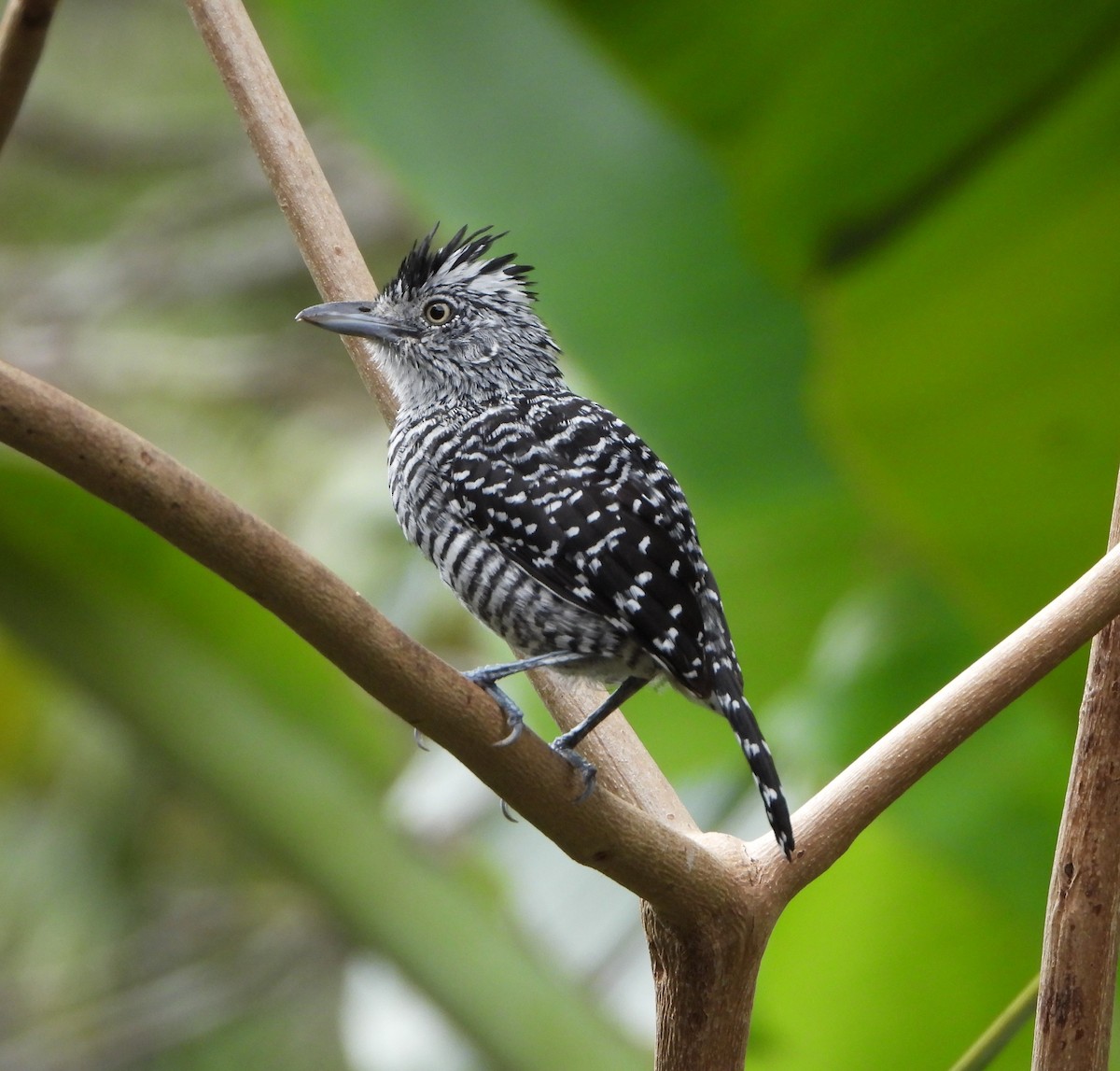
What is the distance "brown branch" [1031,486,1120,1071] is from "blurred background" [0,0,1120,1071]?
33.7 inches

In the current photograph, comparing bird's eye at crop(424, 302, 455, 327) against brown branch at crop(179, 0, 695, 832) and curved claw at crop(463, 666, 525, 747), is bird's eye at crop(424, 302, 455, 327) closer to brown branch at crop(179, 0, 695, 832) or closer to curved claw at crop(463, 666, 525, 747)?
brown branch at crop(179, 0, 695, 832)

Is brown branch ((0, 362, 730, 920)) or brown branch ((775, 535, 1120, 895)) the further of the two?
brown branch ((775, 535, 1120, 895))

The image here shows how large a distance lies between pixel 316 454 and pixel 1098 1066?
3.99m

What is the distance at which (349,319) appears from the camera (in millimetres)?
2461

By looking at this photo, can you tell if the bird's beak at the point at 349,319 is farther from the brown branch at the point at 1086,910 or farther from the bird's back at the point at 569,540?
the brown branch at the point at 1086,910

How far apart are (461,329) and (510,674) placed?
3.43ft

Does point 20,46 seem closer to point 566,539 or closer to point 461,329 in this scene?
point 461,329

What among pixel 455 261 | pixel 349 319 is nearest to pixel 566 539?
pixel 349 319

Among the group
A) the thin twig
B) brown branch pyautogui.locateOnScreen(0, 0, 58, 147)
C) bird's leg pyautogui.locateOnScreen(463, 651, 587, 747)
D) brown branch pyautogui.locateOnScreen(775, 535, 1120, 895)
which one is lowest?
the thin twig

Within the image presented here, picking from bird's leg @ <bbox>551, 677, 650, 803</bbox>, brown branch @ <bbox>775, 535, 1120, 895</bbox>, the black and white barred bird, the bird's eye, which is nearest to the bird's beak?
the black and white barred bird

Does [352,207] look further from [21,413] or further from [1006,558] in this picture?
[21,413]

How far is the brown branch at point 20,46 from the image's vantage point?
219cm

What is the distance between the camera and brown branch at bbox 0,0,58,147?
219cm

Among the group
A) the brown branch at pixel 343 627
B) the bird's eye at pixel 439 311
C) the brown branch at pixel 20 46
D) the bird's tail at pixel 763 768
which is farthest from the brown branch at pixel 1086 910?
the brown branch at pixel 20 46
